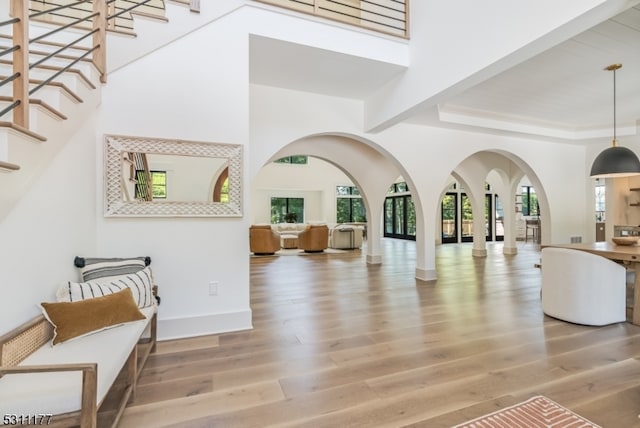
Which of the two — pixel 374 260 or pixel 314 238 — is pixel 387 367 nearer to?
pixel 374 260

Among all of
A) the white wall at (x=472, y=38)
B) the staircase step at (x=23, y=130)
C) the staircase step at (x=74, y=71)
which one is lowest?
the staircase step at (x=23, y=130)

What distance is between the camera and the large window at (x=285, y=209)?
13200 millimetres

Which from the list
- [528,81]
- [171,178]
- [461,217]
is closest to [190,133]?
[171,178]

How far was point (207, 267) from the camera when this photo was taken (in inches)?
114

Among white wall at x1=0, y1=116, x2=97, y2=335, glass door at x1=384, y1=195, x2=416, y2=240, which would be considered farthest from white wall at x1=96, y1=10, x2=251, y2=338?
glass door at x1=384, y1=195, x2=416, y2=240

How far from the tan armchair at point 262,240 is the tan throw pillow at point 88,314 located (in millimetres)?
5963

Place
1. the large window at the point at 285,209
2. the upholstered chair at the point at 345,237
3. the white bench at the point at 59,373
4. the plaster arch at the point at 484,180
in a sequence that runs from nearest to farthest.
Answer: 1. the white bench at the point at 59,373
2. the plaster arch at the point at 484,180
3. the upholstered chair at the point at 345,237
4. the large window at the point at 285,209

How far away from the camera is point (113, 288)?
2.17 metres

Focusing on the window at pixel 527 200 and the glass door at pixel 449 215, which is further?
the window at pixel 527 200

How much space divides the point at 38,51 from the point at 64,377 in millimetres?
2734

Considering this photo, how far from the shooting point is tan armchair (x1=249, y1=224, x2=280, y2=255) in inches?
315

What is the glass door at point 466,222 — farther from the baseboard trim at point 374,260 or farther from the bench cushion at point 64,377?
the bench cushion at point 64,377

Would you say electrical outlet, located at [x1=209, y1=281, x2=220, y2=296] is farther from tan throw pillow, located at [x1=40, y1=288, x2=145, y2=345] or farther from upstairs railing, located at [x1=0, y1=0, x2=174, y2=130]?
upstairs railing, located at [x1=0, y1=0, x2=174, y2=130]

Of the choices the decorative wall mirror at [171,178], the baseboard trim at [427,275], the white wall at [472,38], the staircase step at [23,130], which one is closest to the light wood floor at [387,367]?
the baseboard trim at [427,275]
